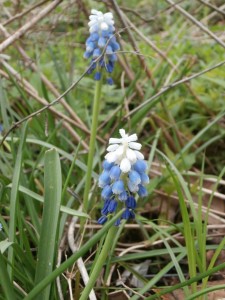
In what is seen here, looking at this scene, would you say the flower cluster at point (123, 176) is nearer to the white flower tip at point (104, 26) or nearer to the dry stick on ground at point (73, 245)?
the dry stick on ground at point (73, 245)

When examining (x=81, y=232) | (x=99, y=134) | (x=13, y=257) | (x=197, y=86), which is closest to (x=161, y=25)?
(x=197, y=86)

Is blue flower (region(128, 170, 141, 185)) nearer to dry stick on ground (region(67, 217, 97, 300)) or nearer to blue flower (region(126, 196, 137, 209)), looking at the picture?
blue flower (region(126, 196, 137, 209))

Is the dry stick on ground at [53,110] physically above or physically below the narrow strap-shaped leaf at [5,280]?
above

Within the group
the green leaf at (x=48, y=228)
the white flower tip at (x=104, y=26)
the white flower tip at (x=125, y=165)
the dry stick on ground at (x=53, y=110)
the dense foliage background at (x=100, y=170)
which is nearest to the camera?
the white flower tip at (x=125, y=165)

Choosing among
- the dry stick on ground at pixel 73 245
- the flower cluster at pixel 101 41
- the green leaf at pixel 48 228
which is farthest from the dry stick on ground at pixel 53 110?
the green leaf at pixel 48 228

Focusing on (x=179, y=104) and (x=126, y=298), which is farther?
(x=179, y=104)

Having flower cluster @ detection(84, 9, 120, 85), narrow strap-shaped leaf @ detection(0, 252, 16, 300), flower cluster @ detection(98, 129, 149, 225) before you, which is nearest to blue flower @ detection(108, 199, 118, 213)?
flower cluster @ detection(98, 129, 149, 225)

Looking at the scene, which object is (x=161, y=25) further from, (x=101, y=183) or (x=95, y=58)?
(x=101, y=183)
